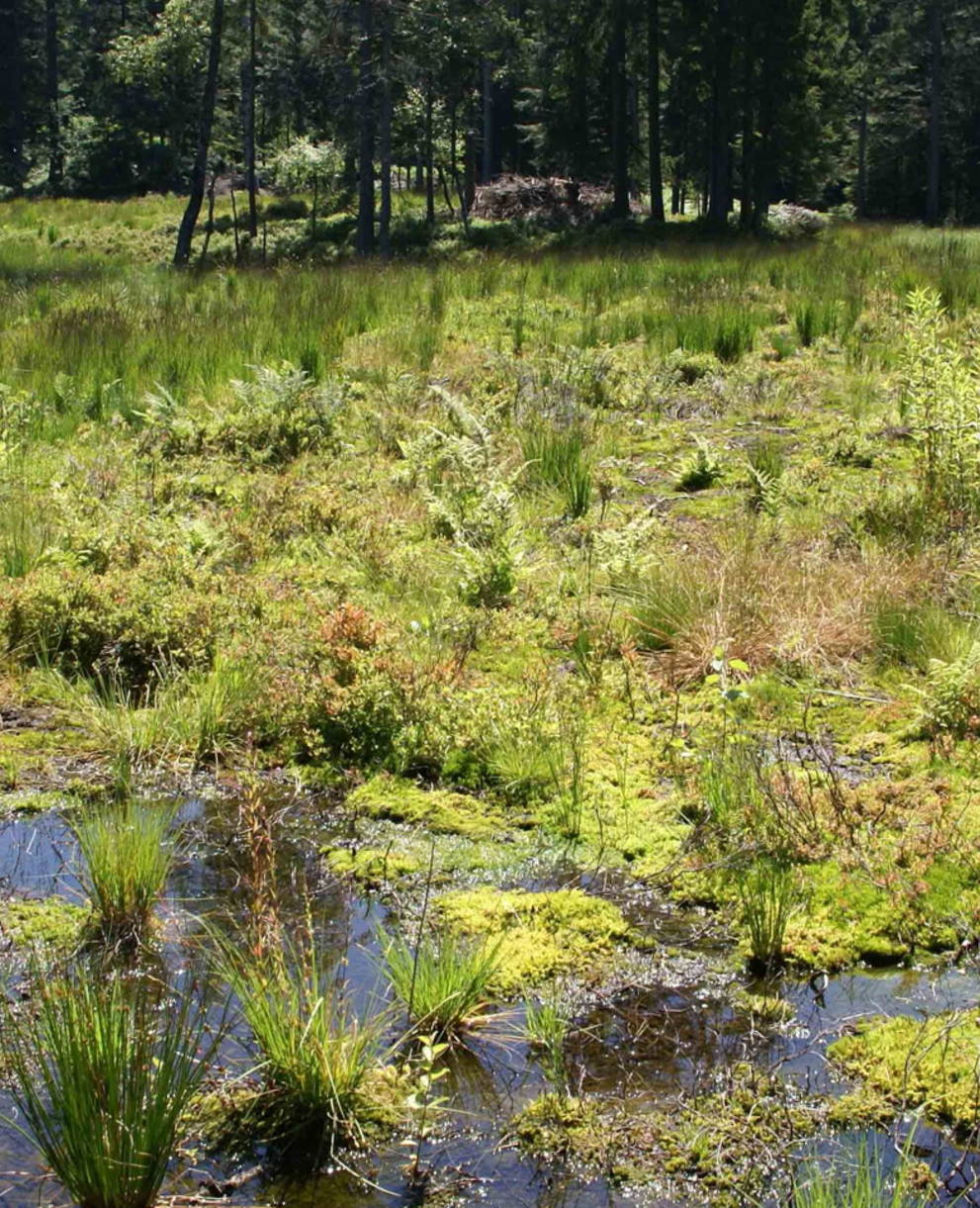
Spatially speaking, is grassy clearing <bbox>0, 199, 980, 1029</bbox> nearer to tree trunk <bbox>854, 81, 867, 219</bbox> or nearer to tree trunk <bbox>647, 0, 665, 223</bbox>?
tree trunk <bbox>647, 0, 665, 223</bbox>

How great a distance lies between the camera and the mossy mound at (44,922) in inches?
145

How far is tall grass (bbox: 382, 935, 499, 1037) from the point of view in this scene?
327 cm

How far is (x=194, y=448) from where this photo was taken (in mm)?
9156

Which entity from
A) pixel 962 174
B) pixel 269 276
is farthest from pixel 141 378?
pixel 962 174

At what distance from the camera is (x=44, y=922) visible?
12.4 feet

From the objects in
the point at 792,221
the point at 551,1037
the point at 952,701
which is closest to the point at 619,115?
the point at 792,221

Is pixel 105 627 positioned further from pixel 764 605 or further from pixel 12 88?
pixel 12 88

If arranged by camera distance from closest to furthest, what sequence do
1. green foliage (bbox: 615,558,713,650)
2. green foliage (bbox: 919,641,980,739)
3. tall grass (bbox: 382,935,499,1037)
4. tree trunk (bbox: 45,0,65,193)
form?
tall grass (bbox: 382,935,499,1037) < green foliage (bbox: 919,641,980,739) < green foliage (bbox: 615,558,713,650) < tree trunk (bbox: 45,0,65,193)

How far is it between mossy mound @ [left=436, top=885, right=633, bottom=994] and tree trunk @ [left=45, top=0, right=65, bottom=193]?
172 ft

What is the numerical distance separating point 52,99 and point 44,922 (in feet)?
194

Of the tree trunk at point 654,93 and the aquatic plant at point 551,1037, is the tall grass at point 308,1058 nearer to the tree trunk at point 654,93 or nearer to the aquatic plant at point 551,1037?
the aquatic plant at point 551,1037

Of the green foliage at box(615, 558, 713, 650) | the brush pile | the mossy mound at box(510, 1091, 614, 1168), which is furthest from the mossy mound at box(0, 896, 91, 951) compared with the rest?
the brush pile

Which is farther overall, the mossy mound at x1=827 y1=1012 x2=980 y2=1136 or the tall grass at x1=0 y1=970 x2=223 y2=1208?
the mossy mound at x1=827 y1=1012 x2=980 y2=1136

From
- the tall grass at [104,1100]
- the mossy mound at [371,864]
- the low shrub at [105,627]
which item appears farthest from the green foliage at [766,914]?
the low shrub at [105,627]
